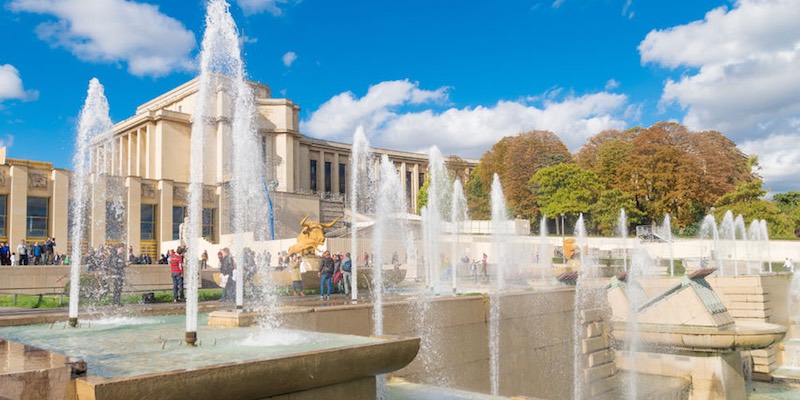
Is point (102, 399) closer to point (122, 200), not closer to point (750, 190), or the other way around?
point (122, 200)

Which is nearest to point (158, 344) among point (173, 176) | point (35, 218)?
point (35, 218)

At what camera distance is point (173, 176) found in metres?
58.5

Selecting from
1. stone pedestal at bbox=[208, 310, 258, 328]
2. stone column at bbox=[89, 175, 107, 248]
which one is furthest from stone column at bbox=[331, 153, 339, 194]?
stone pedestal at bbox=[208, 310, 258, 328]

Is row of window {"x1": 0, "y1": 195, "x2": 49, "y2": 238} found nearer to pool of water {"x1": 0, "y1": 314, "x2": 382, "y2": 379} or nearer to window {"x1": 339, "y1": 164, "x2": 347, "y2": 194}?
pool of water {"x1": 0, "y1": 314, "x2": 382, "y2": 379}

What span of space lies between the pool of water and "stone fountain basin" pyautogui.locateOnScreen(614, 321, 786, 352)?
12223 mm

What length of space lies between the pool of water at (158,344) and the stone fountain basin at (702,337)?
12.2m

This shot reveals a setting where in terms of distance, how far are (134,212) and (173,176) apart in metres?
15.2

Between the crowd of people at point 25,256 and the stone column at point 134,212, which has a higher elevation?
the stone column at point 134,212

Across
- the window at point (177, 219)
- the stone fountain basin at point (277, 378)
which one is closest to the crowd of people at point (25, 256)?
the window at point (177, 219)

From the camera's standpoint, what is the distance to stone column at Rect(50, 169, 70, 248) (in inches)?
1542

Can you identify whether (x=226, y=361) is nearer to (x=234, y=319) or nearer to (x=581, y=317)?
(x=234, y=319)

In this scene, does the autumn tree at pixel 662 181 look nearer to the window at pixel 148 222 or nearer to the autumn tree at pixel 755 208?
the autumn tree at pixel 755 208

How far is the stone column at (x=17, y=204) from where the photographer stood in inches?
1473

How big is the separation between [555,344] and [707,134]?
53841 millimetres
